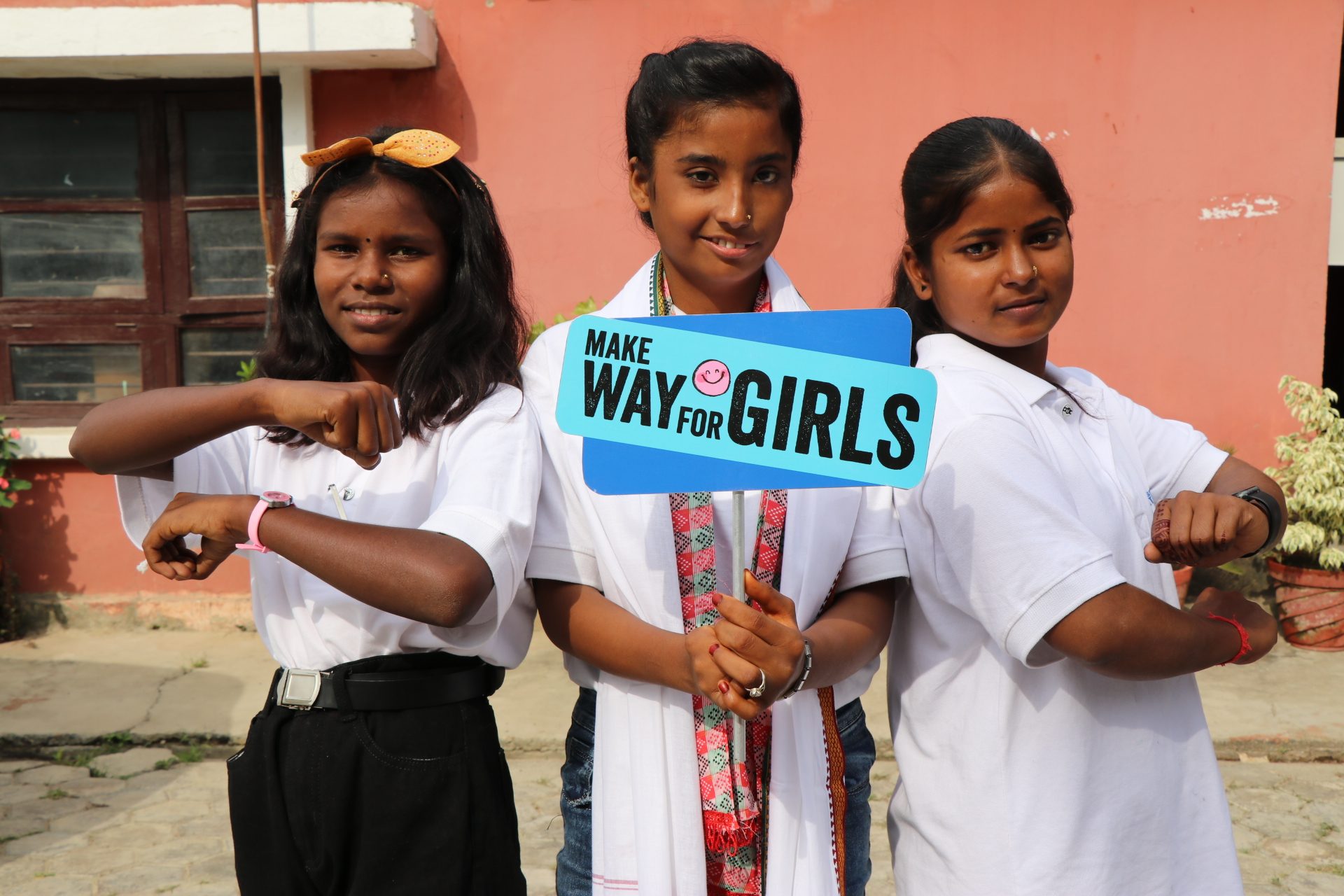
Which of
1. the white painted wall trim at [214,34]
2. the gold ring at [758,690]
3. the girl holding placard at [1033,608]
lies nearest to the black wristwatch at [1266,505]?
the girl holding placard at [1033,608]

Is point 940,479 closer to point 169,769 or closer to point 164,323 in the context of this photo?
point 169,769

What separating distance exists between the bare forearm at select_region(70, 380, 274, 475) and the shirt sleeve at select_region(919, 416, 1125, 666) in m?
0.87

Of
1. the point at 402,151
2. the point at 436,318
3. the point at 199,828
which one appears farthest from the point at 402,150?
the point at 199,828

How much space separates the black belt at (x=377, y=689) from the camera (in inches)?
64.8

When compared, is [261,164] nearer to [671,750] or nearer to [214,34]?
[214,34]

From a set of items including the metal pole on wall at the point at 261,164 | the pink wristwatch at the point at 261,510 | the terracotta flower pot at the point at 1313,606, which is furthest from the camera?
the terracotta flower pot at the point at 1313,606

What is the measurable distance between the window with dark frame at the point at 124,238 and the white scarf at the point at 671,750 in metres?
4.15

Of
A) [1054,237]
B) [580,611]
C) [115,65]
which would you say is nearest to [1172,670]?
[1054,237]

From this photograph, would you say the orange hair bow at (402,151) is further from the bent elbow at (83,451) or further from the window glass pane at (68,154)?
the window glass pane at (68,154)

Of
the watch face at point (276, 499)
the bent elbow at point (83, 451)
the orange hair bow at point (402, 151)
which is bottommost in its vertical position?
the watch face at point (276, 499)

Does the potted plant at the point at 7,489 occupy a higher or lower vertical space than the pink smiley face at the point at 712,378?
lower

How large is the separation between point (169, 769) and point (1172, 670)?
349 centimetres

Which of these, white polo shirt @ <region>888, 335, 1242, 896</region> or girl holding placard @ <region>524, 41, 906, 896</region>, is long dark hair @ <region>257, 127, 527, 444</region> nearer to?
girl holding placard @ <region>524, 41, 906, 896</region>

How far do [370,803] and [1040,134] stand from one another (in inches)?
172
